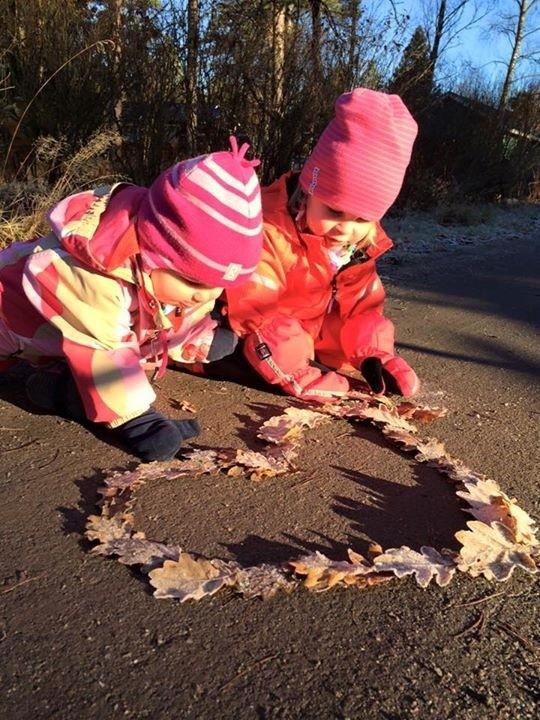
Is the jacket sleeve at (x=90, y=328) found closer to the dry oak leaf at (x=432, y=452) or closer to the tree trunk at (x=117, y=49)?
the dry oak leaf at (x=432, y=452)

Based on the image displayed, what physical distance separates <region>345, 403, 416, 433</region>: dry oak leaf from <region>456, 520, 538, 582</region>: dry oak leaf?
717mm

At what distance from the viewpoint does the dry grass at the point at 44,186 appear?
436cm

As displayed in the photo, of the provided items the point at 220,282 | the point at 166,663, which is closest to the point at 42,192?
the point at 220,282

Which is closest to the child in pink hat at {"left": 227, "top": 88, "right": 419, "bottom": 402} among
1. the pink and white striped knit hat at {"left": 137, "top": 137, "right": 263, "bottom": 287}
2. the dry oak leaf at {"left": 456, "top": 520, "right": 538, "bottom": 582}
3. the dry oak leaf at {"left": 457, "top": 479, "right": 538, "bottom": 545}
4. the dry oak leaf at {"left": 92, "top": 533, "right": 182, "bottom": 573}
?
the pink and white striped knit hat at {"left": 137, "top": 137, "right": 263, "bottom": 287}

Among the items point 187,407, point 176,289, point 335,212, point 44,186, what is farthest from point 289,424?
point 44,186

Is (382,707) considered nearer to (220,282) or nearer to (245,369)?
(220,282)

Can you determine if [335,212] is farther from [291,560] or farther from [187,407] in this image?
[291,560]

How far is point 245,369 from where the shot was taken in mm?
2951

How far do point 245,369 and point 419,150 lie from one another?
9.68 metres

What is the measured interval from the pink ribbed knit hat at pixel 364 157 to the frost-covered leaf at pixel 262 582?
5.22 ft

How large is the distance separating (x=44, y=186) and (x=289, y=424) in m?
3.59

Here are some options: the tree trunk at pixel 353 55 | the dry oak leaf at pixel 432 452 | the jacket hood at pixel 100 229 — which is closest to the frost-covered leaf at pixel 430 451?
the dry oak leaf at pixel 432 452

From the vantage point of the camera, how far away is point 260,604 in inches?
60.8

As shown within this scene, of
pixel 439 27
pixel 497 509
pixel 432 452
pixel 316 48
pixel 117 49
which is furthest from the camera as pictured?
pixel 439 27
